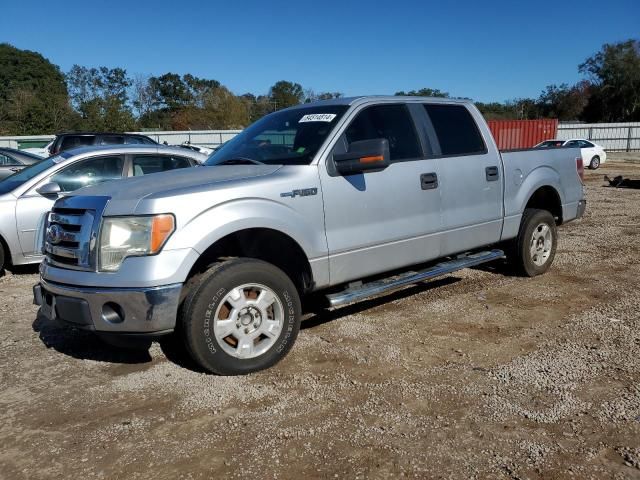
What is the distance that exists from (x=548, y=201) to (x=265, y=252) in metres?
3.94

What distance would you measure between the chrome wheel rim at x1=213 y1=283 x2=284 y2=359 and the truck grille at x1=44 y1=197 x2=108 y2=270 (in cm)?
89

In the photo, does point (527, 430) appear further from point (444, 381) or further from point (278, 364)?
point (278, 364)

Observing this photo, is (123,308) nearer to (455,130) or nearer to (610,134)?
(455,130)

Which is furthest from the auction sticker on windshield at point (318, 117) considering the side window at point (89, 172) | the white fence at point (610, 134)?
the white fence at point (610, 134)

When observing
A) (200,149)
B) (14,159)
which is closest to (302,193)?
(14,159)

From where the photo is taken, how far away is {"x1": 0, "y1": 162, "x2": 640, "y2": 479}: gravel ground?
2.78 metres

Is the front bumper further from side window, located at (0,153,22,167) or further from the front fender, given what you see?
side window, located at (0,153,22,167)

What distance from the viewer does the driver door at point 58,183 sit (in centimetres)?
648

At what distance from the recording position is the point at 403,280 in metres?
4.65

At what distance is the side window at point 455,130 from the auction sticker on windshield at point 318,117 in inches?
44.8

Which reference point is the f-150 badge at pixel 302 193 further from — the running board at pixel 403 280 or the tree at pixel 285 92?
the tree at pixel 285 92

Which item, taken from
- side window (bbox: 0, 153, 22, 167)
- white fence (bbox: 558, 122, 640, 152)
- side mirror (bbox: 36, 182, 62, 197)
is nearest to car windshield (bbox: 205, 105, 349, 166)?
side mirror (bbox: 36, 182, 62, 197)

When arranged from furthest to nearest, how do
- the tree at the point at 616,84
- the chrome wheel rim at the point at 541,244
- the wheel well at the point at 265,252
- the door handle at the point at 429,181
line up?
the tree at the point at 616,84
the chrome wheel rim at the point at 541,244
the door handle at the point at 429,181
the wheel well at the point at 265,252

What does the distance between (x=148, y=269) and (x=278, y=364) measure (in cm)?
123
